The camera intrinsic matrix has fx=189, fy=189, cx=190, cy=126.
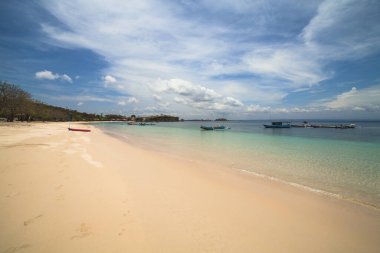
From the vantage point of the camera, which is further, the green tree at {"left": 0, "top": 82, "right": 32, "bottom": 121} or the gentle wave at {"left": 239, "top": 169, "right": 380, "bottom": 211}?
the green tree at {"left": 0, "top": 82, "right": 32, "bottom": 121}

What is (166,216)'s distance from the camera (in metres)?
4.35

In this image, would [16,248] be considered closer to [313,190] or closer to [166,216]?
[166,216]

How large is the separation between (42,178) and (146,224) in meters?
4.60

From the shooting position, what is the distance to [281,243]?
3559mm

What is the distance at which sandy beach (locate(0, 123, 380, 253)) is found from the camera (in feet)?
11.0

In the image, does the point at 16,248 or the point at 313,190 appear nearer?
the point at 16,248

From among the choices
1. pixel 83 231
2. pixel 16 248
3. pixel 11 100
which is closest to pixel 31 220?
pixel 16 248

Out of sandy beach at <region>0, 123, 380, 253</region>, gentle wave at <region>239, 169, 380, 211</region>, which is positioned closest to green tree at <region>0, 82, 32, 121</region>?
sandy beach at <region>0, 123, 380, 253</region>

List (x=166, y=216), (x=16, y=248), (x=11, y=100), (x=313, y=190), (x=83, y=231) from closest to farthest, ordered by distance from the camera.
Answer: (x=16, y=248) → (x=83, y=231) → (x=166, y=216) → (x=313, y=190) → (x=11, y=100)

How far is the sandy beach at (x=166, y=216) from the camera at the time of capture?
335 cm

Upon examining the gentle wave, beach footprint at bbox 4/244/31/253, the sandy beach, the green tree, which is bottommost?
the gentle wave

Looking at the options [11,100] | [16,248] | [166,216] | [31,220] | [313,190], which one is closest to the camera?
[16,248]

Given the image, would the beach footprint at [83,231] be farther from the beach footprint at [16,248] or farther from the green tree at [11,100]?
the green tree at [11,100]

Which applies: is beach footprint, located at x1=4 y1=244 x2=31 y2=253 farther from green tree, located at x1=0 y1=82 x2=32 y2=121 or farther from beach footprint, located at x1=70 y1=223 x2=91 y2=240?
green tree, located at x1=0 y1=82 x2=32 y2=121
